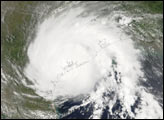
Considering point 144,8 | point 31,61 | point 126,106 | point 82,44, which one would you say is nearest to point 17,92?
point 31,61

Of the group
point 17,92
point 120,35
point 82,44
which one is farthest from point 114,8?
point 17,92

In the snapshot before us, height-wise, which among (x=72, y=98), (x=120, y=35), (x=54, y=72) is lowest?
(x=72, y=98)

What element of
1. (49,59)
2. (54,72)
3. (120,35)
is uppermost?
(120,35)

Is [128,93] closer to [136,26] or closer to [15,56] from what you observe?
[136,26]

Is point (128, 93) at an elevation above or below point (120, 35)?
below

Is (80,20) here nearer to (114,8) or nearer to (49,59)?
(114,8)

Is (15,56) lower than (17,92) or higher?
higher
